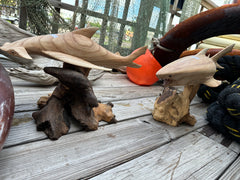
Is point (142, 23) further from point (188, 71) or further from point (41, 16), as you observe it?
point (188, 71)

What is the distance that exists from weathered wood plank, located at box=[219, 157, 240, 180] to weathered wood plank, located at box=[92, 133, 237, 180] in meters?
0.02

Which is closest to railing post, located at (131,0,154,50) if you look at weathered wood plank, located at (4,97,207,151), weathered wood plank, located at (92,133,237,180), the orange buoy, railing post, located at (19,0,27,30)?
the orange buoy

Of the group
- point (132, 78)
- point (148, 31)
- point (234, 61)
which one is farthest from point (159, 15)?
point (234, 61)

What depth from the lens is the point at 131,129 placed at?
0.92 meters

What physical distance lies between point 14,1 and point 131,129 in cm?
192

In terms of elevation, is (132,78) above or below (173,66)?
below

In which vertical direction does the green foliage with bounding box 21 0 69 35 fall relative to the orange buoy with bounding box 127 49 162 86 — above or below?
above

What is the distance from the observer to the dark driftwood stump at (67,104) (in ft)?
2.28

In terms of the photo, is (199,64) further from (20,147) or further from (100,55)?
(20,147)

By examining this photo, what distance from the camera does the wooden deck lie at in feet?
1.93

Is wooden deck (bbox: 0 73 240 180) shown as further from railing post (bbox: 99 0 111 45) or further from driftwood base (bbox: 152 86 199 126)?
railing post (bbox: 99 0 111 45)

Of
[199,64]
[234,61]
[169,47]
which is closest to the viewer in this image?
[199,64]

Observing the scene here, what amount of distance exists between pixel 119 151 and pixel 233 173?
0.50m

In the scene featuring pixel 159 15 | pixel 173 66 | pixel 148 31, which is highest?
pixel 159 15
